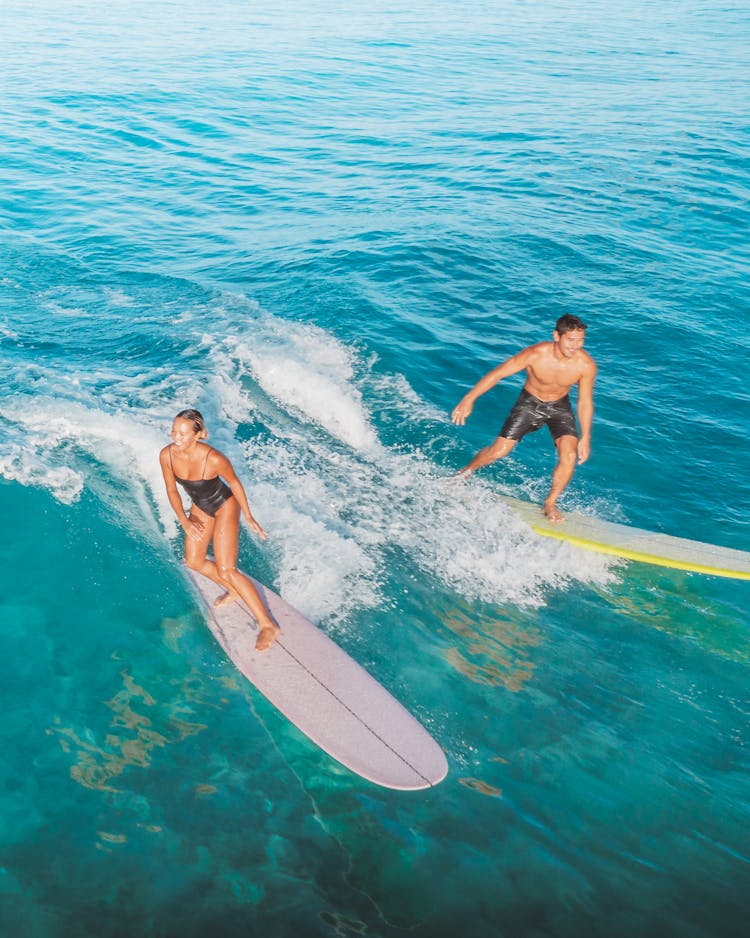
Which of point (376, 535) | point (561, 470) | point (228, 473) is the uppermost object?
point (228, 473)

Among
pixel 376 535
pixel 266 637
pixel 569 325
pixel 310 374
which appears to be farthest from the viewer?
pixel 310 374

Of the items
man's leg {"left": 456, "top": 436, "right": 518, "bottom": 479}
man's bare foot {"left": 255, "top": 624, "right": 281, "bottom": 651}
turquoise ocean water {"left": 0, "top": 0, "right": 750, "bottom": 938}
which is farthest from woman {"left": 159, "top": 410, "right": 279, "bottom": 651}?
man's leg {"left": 456, "top": 436, "right": 518, "bottom": 479}

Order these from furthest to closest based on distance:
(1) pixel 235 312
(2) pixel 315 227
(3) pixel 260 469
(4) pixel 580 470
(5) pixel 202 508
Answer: (2) pixel 315 227 → (1) pixel 235 312 → (4) pixel 580 470 → (3) pixel 260 469 → (5) pixel 202 508

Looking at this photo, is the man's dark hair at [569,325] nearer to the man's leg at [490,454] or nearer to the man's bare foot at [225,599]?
the man's leg at [490,454]

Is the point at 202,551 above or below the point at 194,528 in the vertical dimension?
below

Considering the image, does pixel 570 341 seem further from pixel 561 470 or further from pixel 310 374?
pixel 310 374

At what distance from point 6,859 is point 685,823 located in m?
4.55

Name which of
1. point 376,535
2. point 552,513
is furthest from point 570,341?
point 376,535

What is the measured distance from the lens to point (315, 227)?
16359 mm

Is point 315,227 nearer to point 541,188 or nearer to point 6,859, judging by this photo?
point 541,188

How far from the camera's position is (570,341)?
6.91 meters

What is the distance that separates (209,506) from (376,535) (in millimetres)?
2160

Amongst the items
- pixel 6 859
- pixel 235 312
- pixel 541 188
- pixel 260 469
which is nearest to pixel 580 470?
pixel 260 469

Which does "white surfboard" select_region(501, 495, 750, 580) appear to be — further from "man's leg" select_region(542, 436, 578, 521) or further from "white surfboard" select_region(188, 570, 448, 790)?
"white surfboard" select_region(188, 570, 448, 790)
